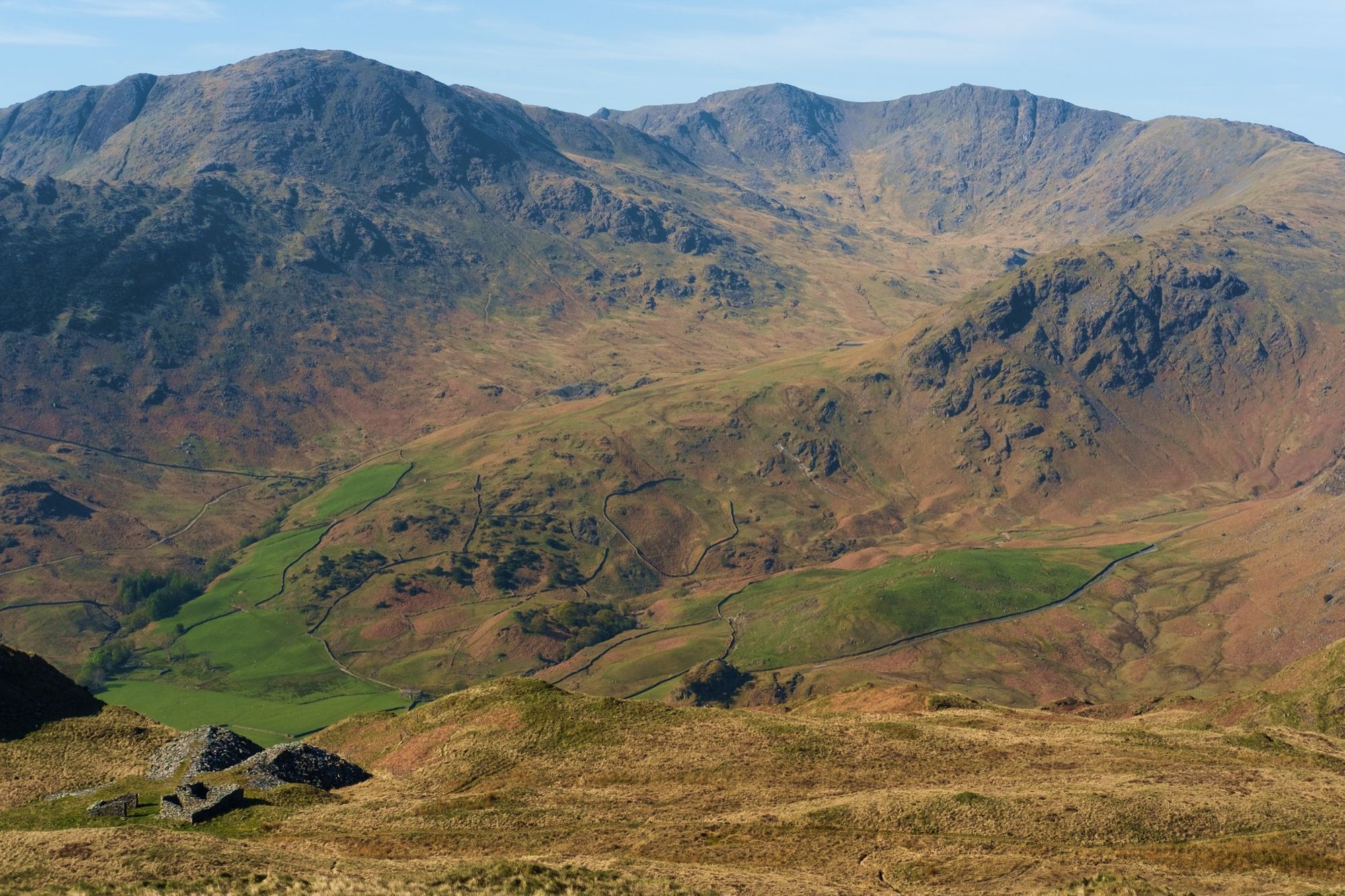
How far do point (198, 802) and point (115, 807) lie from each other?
628 centimetres

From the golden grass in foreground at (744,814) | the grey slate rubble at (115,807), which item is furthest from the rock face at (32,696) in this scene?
the grey slate rubble at (115,807)

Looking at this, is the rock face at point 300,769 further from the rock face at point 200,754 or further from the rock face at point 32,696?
the rock face at point 32,696

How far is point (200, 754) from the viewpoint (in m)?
99.3

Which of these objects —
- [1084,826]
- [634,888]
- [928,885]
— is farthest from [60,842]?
[1084,826]

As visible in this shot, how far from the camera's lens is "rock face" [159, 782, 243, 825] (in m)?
84.2

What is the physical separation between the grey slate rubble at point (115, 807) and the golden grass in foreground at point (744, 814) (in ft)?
3.91

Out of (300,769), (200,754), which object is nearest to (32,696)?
(200,754)

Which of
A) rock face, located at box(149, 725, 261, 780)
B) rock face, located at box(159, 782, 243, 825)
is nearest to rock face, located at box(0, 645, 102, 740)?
rock face, located at box(149, 725, 261, 780)

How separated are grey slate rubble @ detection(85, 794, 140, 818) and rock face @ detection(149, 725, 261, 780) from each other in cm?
1086

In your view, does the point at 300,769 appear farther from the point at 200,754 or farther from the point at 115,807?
the point at 115,807

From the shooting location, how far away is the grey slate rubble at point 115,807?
84688 millimetres

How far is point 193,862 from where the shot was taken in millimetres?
66562

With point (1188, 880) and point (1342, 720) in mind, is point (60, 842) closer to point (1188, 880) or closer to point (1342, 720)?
point (1188, 880)

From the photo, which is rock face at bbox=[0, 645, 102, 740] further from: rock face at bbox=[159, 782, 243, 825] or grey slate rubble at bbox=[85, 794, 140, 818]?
rock face at bbox=[159, 782, 243, 825]
